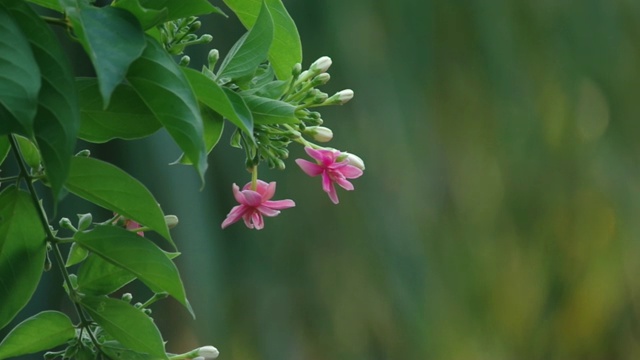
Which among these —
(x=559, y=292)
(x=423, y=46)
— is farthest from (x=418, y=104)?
(x=559, y=292)

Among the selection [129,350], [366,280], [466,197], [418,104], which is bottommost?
[366,280]

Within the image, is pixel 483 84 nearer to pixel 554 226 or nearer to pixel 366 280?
pixel 554 226

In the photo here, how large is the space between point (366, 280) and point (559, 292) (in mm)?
366

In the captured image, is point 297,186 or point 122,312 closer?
point 122,312

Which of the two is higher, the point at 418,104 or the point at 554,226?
the point at 418,104

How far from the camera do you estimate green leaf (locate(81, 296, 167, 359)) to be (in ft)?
0.76

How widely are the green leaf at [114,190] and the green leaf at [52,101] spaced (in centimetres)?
4

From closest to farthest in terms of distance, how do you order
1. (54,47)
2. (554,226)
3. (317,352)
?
(54,47), (317,352), (554,226)

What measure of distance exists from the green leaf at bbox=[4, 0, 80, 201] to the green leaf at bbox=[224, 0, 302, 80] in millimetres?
89

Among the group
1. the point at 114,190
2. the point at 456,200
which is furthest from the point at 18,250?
the point at 456,200

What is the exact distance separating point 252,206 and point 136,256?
0.08 metres

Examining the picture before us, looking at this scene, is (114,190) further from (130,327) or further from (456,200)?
(456,200)

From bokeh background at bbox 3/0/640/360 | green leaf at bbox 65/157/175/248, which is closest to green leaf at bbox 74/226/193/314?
green leaf at bbox 65/157/175/248

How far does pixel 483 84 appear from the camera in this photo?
172 centimetres
